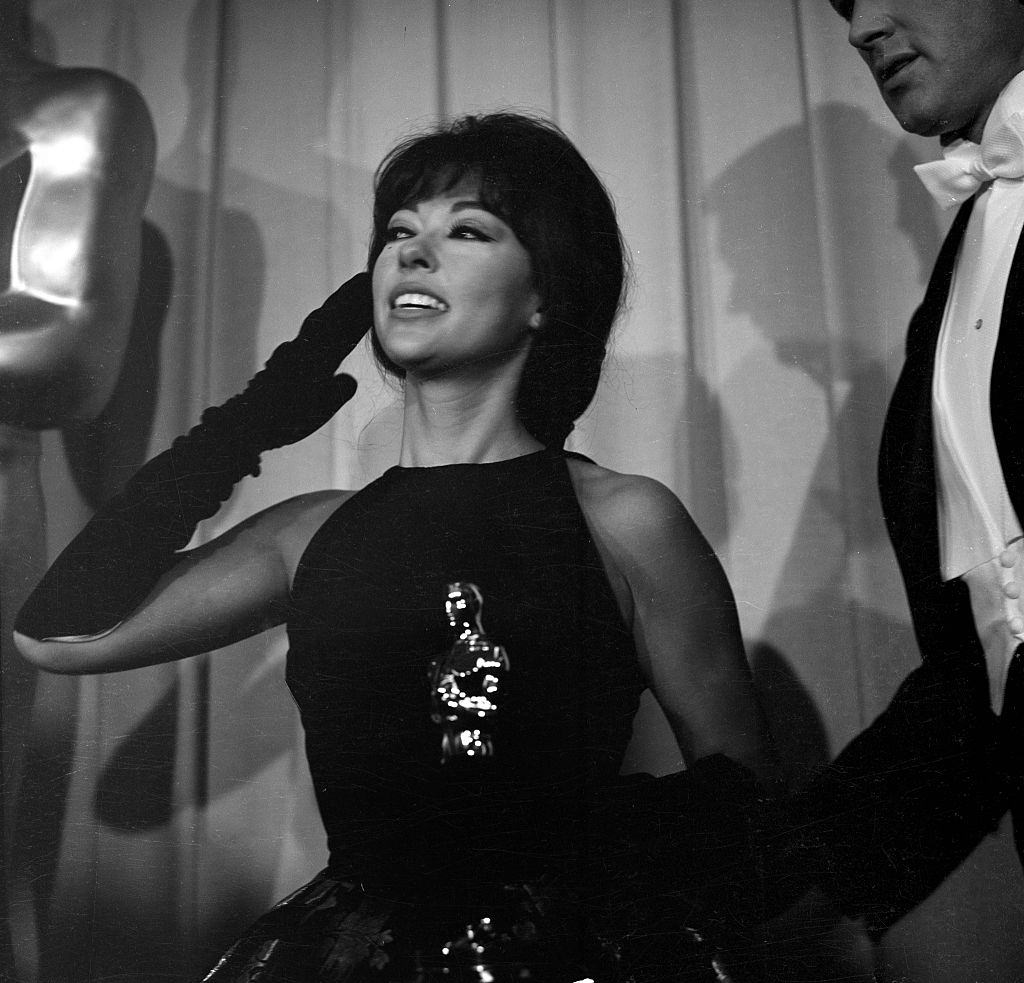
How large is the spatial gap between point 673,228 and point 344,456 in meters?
0.81

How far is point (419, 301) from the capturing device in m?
2.18

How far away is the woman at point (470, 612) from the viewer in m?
1.94

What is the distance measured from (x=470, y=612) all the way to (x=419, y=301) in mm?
637

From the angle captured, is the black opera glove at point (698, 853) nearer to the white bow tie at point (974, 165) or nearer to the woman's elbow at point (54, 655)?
the woman's elbow at point (54, 655)

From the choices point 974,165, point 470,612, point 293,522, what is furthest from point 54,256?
point 974,165

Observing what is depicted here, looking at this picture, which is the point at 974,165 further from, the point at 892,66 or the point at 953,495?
the point at 953,495

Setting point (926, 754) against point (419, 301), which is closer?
point (926, 754)

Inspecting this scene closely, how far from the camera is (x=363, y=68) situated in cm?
232

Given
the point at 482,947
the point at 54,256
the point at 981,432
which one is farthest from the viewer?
the point at 54,256

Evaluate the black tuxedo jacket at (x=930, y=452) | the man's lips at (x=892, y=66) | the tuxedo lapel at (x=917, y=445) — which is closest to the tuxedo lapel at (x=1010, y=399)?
the black tuxedo jacket at (x=930, y=452)

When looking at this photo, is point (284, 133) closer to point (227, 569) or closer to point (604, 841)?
point (227, 569)

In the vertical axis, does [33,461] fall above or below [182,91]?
below

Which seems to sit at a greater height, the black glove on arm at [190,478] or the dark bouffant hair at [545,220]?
the dark bouffant hair at [545,220]

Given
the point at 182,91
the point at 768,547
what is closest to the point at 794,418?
the point at 768,547
